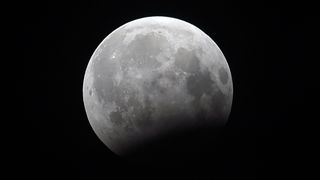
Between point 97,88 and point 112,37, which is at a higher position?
point 112,37

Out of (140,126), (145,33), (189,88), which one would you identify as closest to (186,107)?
(189,88)

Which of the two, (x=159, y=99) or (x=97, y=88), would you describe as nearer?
(x=159, y=99)

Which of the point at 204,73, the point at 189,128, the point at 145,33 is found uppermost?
the point at 145,33

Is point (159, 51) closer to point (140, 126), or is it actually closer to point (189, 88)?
point (189, 88)

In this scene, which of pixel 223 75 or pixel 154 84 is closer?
pixel 154 84

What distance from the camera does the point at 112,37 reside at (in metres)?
5.82

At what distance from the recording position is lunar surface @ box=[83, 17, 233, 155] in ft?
17.2

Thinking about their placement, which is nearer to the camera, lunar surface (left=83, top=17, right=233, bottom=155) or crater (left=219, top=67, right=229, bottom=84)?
lunar surface (left=83, top=17, right=233, bottom=155)

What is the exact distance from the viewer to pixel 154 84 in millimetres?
5227

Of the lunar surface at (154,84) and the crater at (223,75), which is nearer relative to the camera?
the lunar surface at (154,84)

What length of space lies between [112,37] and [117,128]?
115cm

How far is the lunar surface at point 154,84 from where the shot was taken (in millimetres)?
5234

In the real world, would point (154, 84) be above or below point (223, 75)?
below

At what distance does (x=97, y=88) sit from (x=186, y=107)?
1.10m
